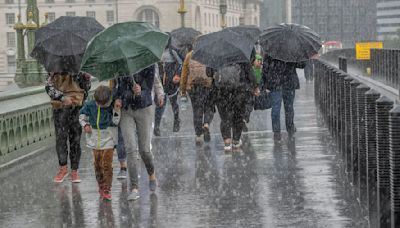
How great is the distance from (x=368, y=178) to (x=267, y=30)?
356 inches

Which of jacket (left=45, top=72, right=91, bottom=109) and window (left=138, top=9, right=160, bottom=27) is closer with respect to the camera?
jacket (left=45, top=72, right=91, bottom=109)

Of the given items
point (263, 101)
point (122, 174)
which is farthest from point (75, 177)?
point (263, 101)

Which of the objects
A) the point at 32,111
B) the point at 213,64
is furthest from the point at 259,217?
the point at 32,111

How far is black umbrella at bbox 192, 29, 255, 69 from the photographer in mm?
15266

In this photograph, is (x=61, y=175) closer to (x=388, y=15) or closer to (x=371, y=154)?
(x=371, y=154)

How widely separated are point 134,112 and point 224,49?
451 cm

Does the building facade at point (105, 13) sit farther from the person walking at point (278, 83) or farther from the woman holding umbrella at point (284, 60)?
the person walking at point (278, 83)

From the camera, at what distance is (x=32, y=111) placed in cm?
1614

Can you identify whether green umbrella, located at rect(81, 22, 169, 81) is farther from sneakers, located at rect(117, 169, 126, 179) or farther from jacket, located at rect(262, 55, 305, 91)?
jacket, located at rect(262, 55, 305, 91)

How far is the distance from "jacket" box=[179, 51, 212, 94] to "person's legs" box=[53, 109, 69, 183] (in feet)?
14.4

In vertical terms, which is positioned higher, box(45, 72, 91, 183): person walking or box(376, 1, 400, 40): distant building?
box(376, 1, 400, 40): distant building

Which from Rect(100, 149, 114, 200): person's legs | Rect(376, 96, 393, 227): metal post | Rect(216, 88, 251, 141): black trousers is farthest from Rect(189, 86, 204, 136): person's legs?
Rect(376, 96, 393, 227): metal post

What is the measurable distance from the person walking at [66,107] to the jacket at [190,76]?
13.8 ft

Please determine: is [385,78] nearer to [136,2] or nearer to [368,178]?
[368,178]
